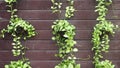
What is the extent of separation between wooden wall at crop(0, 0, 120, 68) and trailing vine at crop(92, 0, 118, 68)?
0.05m

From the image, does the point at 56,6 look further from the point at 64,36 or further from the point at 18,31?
the point at 18,31

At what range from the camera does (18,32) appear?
3.17 metres

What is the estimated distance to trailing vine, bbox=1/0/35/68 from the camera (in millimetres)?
3137

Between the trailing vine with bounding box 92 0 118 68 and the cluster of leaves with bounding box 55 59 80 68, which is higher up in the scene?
the trailing vine with bounding box 92 0 118 68

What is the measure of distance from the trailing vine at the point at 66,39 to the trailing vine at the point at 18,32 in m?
0.26

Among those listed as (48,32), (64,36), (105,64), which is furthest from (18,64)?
(105,64)

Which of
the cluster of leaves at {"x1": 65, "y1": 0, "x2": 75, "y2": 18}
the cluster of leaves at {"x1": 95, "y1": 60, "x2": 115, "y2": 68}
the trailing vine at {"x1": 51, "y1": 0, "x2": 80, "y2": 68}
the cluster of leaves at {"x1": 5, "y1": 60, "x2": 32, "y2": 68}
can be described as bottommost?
the cluster of leaves at {"x1": 95, "y1": 60, "x2": 115, "y2": 68}

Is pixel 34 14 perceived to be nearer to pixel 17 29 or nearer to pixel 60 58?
pixel 17 29

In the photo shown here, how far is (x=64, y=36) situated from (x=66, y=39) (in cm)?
4

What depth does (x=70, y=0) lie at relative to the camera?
315cm

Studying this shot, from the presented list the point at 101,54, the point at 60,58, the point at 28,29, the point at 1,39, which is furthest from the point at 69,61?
the point at 1,39

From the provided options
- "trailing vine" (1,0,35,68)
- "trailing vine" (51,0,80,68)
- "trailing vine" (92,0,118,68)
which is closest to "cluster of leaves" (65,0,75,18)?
"trailing vine" (51,0,80,68)

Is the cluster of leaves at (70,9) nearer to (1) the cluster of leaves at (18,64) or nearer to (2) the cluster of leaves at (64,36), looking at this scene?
(2) the cluster of leaves at (64,36)

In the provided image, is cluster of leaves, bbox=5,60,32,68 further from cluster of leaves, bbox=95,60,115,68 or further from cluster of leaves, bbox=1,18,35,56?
cluster of leaves, bbox=95,60,115,68
